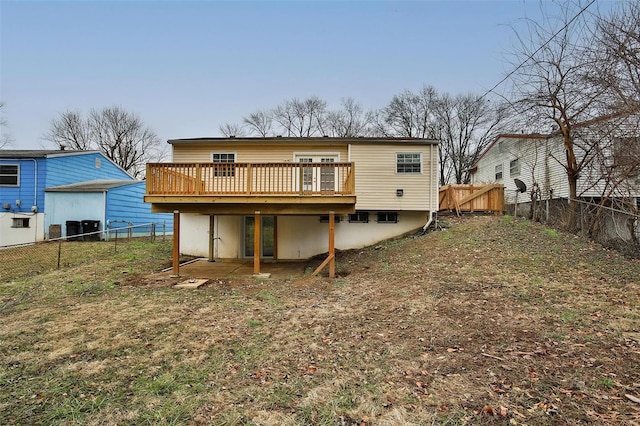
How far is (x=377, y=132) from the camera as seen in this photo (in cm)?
3303

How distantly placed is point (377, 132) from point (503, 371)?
103 feet

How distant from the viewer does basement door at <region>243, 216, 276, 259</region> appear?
41.3 feet

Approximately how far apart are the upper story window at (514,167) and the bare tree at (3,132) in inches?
1477

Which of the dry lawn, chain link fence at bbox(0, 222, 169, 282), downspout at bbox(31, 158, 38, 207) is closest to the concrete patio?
the dry lawn

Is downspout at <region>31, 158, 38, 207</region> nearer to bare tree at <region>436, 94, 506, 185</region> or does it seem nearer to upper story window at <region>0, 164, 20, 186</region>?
upper story window at <region>0, 164, 20, 186</region>

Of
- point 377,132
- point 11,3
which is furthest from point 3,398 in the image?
point 377,132

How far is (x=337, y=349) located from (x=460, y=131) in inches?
1297

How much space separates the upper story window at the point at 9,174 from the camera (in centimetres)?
1591

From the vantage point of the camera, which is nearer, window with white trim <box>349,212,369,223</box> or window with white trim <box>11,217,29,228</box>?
window with white trim <box>349,212,369,223</box>

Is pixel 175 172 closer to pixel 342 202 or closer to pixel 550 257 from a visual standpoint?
pixel 342 202

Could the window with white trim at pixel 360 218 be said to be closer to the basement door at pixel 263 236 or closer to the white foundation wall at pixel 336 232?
the white foundation wall at pixel 336 232

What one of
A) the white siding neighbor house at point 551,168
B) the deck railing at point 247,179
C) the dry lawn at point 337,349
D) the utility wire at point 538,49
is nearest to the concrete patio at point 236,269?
the dry lawn at point 337,349

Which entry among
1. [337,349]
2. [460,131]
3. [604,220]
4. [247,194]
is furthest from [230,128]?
[337,349]

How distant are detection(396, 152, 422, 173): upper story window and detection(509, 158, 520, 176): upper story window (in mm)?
9280
